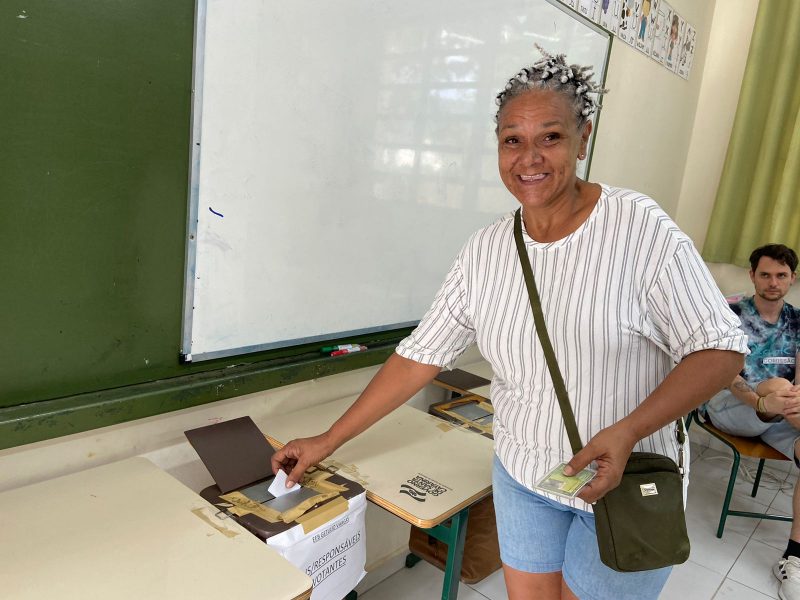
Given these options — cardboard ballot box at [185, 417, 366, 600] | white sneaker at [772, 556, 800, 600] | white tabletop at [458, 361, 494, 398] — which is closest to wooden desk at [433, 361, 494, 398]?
white tabletop at [458, 361, 494, 398]

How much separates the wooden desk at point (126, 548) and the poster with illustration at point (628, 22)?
121 inches

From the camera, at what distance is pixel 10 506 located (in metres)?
1.13

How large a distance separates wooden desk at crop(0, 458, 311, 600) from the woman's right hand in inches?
8.1

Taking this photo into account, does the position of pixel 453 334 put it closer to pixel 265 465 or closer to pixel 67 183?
pixel 265 465

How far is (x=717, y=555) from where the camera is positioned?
2.68m

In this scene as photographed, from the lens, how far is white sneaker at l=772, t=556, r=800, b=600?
235 centimetres

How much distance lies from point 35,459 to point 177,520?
15.8 inches

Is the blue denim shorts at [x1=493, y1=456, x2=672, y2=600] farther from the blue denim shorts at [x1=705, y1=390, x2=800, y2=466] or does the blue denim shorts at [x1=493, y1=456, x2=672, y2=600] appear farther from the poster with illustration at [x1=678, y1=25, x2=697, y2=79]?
the poster with illustration at [x1=678, y1=25, x2=697, y2=79]

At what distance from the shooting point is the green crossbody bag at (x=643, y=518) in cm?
96

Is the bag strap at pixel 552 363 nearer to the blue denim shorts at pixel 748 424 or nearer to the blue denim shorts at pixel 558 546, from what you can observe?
the blue denim shorts at pixel 558 546

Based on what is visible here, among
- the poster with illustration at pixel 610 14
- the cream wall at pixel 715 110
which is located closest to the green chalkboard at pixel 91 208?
the poster with illustration at pixel 610 14

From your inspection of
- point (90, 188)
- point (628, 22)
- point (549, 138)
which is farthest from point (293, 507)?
point (628, 22)

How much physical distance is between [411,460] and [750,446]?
6.96 feet

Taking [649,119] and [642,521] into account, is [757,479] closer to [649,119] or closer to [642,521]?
[649,119]
